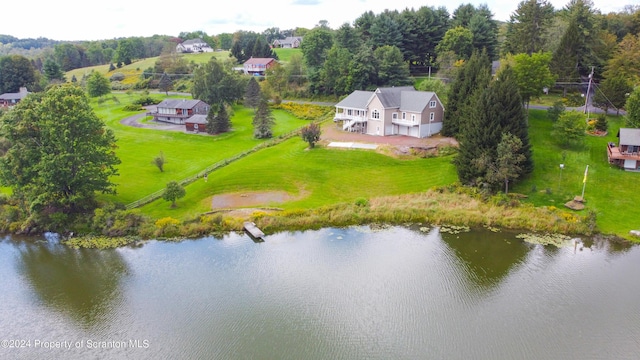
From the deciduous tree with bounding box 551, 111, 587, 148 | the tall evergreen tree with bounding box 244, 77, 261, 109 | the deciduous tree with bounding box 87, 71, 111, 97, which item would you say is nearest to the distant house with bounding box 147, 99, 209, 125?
the tall evergreen tree with bounding box 244, 77, 261, 109

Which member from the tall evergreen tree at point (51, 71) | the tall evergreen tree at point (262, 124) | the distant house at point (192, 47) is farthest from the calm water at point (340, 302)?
the distant house at point (192, 47)

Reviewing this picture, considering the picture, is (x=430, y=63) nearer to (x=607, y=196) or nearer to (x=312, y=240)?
(x=607, y=196)

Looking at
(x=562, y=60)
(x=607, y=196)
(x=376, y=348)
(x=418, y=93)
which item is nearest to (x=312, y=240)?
(x=376, y=348)

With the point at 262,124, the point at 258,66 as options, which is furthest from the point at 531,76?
the point at 258,66

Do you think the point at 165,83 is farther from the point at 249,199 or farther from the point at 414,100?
the point at 249,199

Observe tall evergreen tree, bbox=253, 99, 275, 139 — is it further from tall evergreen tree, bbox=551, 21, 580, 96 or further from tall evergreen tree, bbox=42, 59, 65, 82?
tall evergreen tree, bbox=42, 59, 65, 82

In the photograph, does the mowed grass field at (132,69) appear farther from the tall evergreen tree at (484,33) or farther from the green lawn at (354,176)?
the tall evergreen tree at (484,33)

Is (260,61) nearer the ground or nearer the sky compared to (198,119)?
nearer the sky
